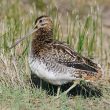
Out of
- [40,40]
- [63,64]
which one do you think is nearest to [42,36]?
[40,40]

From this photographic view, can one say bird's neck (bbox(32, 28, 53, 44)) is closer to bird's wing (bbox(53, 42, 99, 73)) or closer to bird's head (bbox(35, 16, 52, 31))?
bird's head (bbox(35, 16, 52, 31))

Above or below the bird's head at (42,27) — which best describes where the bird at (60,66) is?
below

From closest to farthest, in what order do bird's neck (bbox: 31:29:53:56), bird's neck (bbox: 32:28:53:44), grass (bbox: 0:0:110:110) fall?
grass (bbox: 0:0:110:110)
bird's neck (bbox: 31:29:53:56)
bird's neck (bbox: 32:28:53:44)

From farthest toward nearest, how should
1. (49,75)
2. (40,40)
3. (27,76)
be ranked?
(27,76) < (40,40) < (49,75)

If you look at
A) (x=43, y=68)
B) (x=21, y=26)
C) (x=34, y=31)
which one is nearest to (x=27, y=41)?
(x=21, y=26)

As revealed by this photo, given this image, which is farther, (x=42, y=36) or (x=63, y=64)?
(x=42, y=36)

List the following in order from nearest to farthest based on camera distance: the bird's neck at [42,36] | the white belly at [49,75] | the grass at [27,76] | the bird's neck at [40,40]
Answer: the grass at [27,76] < the white belly at [49,75] < the bird's neck at [40,40] < the bird's neck at [42,36]

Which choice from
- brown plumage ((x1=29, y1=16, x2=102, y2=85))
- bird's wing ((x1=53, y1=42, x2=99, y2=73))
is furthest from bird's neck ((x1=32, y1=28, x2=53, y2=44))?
bird's wing ((x1=53, y1=42, x2=99, y2=73))

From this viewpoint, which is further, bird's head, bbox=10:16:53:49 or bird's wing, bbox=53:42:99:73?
bird's head, bbox=10:16:53:49

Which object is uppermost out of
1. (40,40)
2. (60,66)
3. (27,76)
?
(40,40)

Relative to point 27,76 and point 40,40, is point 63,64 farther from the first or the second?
point 27,76

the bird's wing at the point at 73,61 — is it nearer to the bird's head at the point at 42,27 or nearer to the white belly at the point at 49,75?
the white belly at the point at 49,75

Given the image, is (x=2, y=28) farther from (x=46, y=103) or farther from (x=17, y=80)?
(x=46, y=103)

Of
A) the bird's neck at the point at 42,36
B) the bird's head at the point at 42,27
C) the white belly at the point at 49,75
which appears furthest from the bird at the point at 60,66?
the bird's head at the point at 42,27
